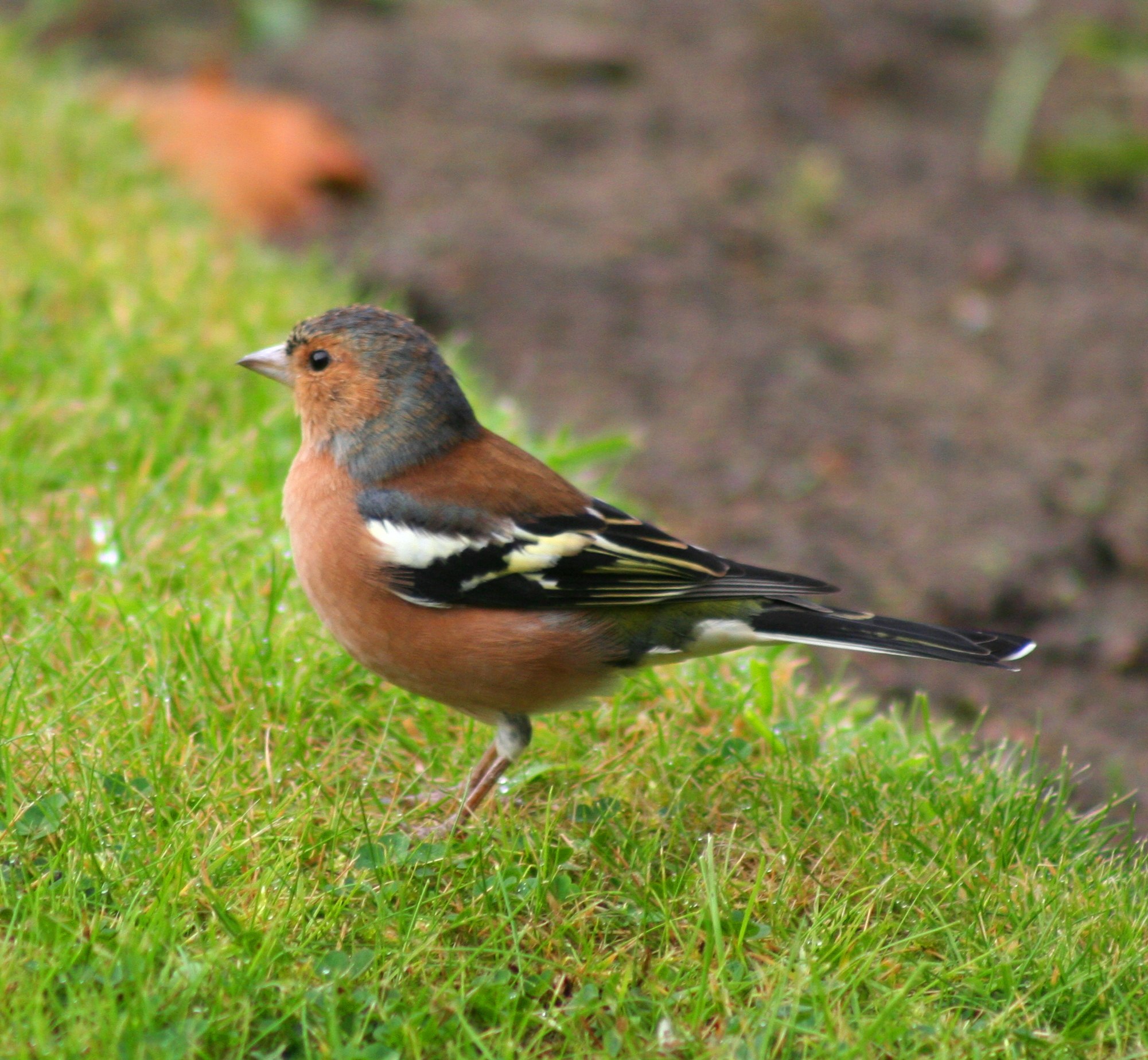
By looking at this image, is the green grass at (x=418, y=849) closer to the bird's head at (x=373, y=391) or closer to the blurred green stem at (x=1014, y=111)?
the bird's head at (x=373, y=391)

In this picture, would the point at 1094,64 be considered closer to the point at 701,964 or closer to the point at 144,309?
the point at 144,309

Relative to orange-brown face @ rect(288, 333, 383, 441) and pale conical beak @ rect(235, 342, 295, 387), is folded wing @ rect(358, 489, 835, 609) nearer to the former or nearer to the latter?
orange-brown face @ rect(288, 333, 383, 441)

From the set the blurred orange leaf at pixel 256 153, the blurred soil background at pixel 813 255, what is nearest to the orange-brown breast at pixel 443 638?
the blurred soil background at pixel 813 255

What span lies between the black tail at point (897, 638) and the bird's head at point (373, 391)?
97cm

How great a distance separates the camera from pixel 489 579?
10.9ft

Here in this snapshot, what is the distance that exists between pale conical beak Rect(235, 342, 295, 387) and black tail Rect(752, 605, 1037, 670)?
1435mm

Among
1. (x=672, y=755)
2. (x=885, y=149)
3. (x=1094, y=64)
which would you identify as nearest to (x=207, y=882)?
(x=672, y=755)

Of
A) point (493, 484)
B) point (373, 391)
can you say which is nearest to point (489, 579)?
point (493, 484)

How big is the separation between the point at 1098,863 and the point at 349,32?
6.75m

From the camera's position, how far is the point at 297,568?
340 centimetres

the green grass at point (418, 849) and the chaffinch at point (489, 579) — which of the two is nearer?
the green grass at point (418, 849)

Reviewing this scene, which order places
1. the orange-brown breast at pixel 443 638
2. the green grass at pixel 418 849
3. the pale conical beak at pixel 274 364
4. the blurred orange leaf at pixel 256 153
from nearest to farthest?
the green grass at pixel 418 849 < the orange-brown breast at pixel 443 638 < the pale conical beak at pixel 274 364 < the blurred orange leaf at pixel 256 153

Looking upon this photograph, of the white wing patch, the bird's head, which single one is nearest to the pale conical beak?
the bird's head

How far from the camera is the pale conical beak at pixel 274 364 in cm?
377
